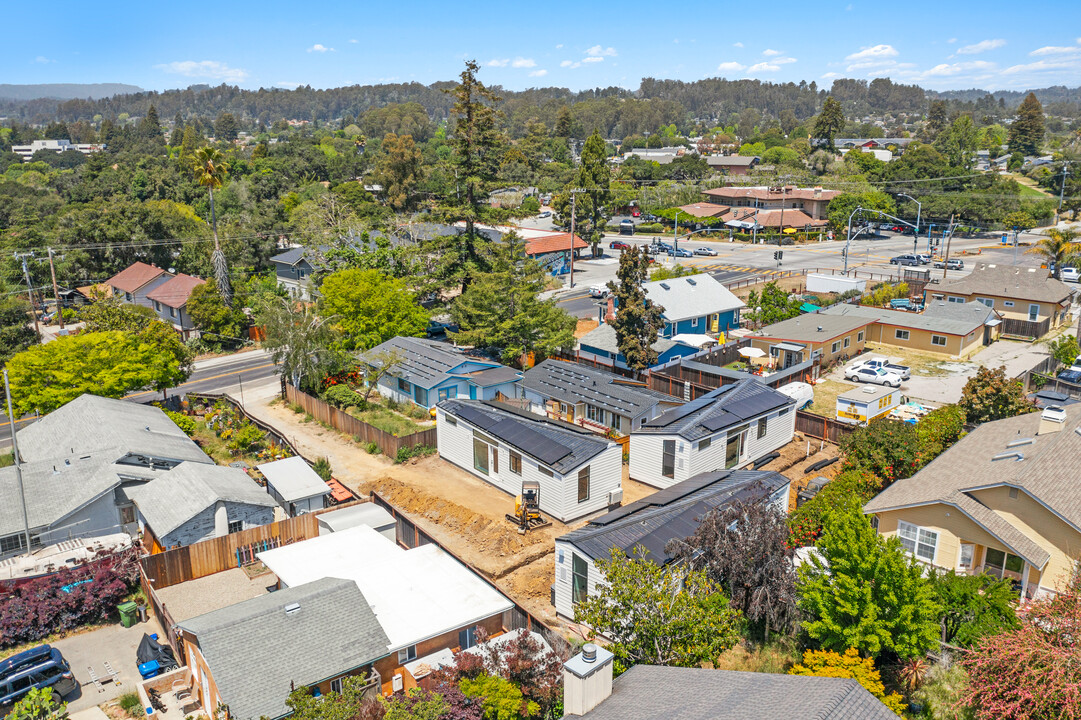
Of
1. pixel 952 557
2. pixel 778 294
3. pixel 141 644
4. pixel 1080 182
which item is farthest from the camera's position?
pixel 1080 182

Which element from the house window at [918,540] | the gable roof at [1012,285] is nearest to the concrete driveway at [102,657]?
the house window at [918,540]

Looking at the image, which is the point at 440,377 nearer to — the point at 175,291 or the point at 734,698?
the point at 734,698

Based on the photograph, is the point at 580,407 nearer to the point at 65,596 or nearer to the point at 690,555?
the point at 690,555

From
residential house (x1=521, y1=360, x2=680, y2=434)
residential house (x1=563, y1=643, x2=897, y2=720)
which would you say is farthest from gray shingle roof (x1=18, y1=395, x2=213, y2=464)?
residential house (x1=563, y1=643, x2=897, y2=720)

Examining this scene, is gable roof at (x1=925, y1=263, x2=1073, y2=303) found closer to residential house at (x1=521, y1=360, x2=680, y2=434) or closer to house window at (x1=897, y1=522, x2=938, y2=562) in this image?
residential house at (x1=521, y1=360, x2=680, y2=434)

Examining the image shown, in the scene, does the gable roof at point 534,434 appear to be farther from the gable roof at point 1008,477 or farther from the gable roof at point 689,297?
the gable roof at point 689,297

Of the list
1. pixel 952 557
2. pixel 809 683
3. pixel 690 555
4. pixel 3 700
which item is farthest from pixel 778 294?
pixel 3 700
